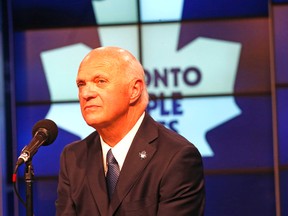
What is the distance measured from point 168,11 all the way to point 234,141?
129 centimetres

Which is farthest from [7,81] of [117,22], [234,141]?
[234,141]

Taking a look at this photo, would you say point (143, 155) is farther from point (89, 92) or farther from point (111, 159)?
point (89, 92)

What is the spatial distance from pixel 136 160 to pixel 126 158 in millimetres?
44

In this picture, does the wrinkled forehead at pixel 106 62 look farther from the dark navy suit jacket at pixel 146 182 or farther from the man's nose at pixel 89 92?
the dark navy suit jacket at pixel 146 182

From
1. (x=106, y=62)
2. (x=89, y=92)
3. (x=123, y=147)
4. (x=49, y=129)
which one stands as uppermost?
(x=106, y=62)

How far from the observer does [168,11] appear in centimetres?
565

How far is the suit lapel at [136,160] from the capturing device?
2.51 metres

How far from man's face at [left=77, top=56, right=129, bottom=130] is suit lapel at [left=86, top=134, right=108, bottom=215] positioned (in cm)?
22

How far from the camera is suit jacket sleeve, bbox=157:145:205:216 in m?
2.47

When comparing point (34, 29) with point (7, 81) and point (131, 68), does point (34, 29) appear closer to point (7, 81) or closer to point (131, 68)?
point (7, 81)

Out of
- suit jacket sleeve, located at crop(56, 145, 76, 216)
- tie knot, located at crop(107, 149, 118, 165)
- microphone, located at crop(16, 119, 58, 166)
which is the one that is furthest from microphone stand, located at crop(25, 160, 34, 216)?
tie knot, located at crop(107, 149, 118, 165)

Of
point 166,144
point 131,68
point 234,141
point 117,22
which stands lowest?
point 234,141

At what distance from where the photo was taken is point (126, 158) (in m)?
2.60

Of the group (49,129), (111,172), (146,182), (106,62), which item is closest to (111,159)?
(111,172)
